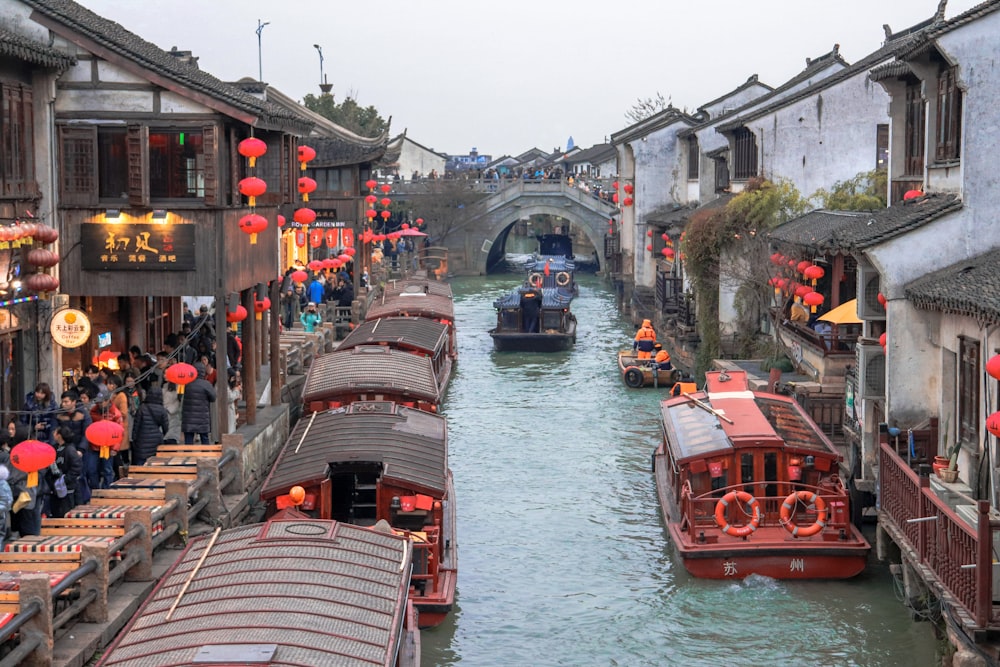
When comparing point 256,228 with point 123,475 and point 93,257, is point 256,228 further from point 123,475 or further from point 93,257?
point 123,475

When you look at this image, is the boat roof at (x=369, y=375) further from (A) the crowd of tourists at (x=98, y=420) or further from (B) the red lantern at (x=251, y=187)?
(B) the red lantern at (x=251, y=187)

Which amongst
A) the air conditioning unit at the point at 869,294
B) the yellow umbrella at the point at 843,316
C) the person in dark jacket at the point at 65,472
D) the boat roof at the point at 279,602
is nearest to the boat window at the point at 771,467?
the air conditioning unit at the point at 869,294

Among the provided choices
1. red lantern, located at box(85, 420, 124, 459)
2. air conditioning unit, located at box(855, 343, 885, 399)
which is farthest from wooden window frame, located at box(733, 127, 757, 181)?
red lantern, located at box(85, 420, 124, 459)

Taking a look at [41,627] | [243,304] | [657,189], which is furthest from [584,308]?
[41,627]

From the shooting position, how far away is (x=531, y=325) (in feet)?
135

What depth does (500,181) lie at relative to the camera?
69.8 meters

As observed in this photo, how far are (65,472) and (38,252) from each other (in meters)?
3.23

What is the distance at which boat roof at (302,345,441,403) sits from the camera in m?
21.2

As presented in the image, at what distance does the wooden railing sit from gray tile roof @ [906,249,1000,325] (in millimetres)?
1681

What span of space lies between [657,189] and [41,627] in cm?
4079

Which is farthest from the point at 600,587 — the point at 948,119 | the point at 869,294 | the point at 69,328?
the point at 69,328

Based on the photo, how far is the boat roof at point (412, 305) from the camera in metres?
33.5

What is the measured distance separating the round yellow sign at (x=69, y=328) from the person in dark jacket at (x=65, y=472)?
7.36ft

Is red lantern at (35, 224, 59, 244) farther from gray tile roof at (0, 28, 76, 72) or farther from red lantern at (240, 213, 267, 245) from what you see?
red lantern at (240, 213, 267, 245)
